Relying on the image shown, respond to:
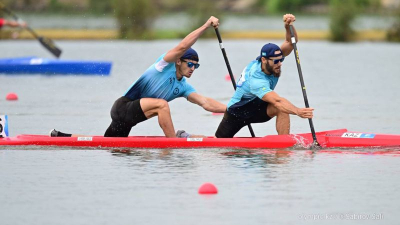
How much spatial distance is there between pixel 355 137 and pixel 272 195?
357 cm

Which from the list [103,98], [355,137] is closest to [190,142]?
[355,137]

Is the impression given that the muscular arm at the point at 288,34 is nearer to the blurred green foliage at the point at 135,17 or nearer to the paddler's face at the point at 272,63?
the paddler's face at the point at 272,63

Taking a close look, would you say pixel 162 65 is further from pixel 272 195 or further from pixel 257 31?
pixel 257 31

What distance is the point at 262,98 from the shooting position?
14852 mm

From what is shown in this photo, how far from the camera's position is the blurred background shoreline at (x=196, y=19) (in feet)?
203

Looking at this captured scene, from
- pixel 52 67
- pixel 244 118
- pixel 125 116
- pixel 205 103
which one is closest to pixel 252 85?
pixel 244 118

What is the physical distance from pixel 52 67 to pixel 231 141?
735 inches

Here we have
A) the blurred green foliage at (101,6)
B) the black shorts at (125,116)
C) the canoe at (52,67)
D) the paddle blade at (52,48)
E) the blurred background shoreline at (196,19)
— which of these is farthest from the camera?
the blurred green foliage at (101,6)

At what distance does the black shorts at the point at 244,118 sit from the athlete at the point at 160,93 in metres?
0.28

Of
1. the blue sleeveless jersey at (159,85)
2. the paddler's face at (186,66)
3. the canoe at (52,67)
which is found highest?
the canoe at (52,67)

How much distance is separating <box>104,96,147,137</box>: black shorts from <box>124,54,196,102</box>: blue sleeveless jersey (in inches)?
7.1

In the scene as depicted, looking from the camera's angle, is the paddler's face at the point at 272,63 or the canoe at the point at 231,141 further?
the canoe at the point at 231,141

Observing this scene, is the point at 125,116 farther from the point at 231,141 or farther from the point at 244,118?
the point at 244,118

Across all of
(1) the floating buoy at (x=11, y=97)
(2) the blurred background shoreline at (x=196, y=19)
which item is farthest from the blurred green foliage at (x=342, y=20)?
(1) the floating buoy at (x=11, y=97)
